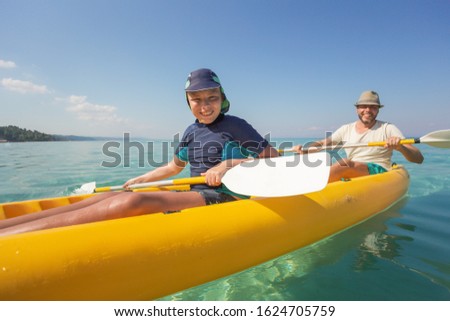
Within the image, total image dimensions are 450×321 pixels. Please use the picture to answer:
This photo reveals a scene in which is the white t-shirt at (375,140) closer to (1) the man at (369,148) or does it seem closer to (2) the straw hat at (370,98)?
(1) the man at (369,148)

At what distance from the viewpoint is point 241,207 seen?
2092 mm

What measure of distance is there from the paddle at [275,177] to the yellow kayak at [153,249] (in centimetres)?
13

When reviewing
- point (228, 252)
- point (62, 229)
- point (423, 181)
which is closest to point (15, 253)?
point (62, 229)

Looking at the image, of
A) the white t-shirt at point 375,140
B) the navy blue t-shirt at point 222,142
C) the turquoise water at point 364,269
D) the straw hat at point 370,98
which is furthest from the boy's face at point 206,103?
the white t-shirt at point 375,140

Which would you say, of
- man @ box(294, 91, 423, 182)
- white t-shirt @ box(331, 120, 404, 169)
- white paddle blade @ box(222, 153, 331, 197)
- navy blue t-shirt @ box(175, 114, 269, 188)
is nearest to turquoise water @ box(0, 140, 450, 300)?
white paddle blade @ box(222, 153, 331, 197)

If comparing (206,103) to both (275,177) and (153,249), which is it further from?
(153,249)

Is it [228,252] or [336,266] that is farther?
[336,266]

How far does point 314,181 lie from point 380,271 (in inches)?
33.3

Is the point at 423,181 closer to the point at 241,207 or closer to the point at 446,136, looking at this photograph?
the point at 446,136

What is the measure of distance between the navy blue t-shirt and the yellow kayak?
1.59 feet

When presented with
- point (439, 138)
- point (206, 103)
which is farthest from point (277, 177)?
point (439, 138)

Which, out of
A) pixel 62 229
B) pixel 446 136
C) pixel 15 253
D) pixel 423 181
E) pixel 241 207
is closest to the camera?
pixel 15 253

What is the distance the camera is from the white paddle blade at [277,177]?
218 cm

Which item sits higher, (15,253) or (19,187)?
(15,253)
